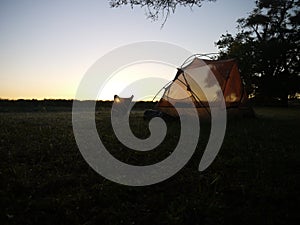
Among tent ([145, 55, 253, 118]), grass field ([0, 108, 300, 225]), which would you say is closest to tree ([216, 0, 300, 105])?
tent ([145, 55, 253, 118])

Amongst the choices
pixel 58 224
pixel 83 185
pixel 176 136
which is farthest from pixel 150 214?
pixel 176 136

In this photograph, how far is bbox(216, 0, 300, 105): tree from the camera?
35656mm

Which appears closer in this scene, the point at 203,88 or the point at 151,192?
the point at 151,192

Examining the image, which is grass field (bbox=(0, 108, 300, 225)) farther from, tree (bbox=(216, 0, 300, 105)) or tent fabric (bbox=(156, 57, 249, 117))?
tree (bbox=(216, 0, 300, 105))

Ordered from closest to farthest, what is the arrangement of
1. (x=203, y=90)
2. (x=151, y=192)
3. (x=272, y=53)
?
(x=151, y=192), (x=203, y=90), (x=272, y=53)

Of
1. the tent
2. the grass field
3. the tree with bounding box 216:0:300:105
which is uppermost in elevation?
the tree with bounding box 216:0:300:105

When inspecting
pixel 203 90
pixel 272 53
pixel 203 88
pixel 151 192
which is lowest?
pixel 151 192

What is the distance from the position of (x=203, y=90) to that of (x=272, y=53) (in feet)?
90.3

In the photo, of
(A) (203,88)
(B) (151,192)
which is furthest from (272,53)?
(B) (151,192)

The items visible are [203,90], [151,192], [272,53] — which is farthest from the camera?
[272,53]

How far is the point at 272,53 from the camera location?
3534 centimetres

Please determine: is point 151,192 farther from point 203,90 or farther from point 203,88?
point 203,88

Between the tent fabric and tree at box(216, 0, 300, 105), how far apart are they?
25007 mm

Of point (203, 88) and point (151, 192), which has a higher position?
point (203, 88)
